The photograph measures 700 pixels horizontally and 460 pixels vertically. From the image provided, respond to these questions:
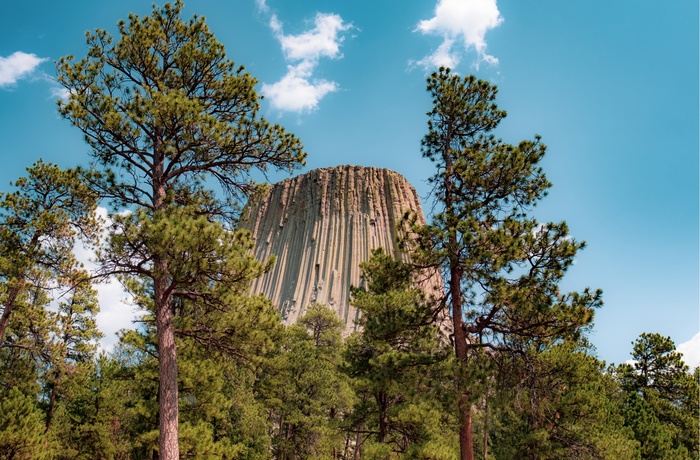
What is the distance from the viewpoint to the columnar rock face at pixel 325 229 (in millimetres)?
52438

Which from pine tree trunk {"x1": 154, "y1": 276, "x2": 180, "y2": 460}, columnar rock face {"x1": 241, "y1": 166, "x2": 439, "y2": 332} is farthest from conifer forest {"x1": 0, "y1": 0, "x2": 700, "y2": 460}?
columnar rock face {"x1": 241, "y1": 166, "x2": 439, "y2": 332}

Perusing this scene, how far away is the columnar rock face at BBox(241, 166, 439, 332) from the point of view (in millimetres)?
52438

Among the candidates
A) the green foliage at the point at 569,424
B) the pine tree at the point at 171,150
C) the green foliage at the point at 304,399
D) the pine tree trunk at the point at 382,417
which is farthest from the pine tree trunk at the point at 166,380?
the green foliage at the point at 304,399

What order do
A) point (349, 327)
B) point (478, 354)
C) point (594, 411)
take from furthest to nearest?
point (349, 327)
point (594, 411)
point (478, 354)

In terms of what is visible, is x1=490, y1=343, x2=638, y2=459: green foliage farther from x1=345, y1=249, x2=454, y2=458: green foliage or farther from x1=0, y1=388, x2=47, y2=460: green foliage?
x1=0, y1=388, x2=47, y2=460: green foliage

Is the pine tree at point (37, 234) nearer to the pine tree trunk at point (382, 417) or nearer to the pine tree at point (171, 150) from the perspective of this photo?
the pine tree at point (171, 150)

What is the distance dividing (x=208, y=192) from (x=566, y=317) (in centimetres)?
806

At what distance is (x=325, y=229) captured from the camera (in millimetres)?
56312

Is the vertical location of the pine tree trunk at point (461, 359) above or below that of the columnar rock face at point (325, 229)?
below

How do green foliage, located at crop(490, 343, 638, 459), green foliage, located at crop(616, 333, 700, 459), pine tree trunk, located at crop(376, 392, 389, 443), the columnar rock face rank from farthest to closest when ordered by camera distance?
the columnar rock face < green foliage, located at crop(616, 333, 700, 459) < pine tree trunk, located at crop(376, 392, 389, 443) < green foliage, located at crop(490, 343, 638, 459)

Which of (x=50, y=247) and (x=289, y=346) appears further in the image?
(x=289, y=346)

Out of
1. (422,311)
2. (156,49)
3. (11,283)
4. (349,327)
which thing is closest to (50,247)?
(11,283)

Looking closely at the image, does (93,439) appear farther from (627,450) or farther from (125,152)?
(627,450)

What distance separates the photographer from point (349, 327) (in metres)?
47.3
